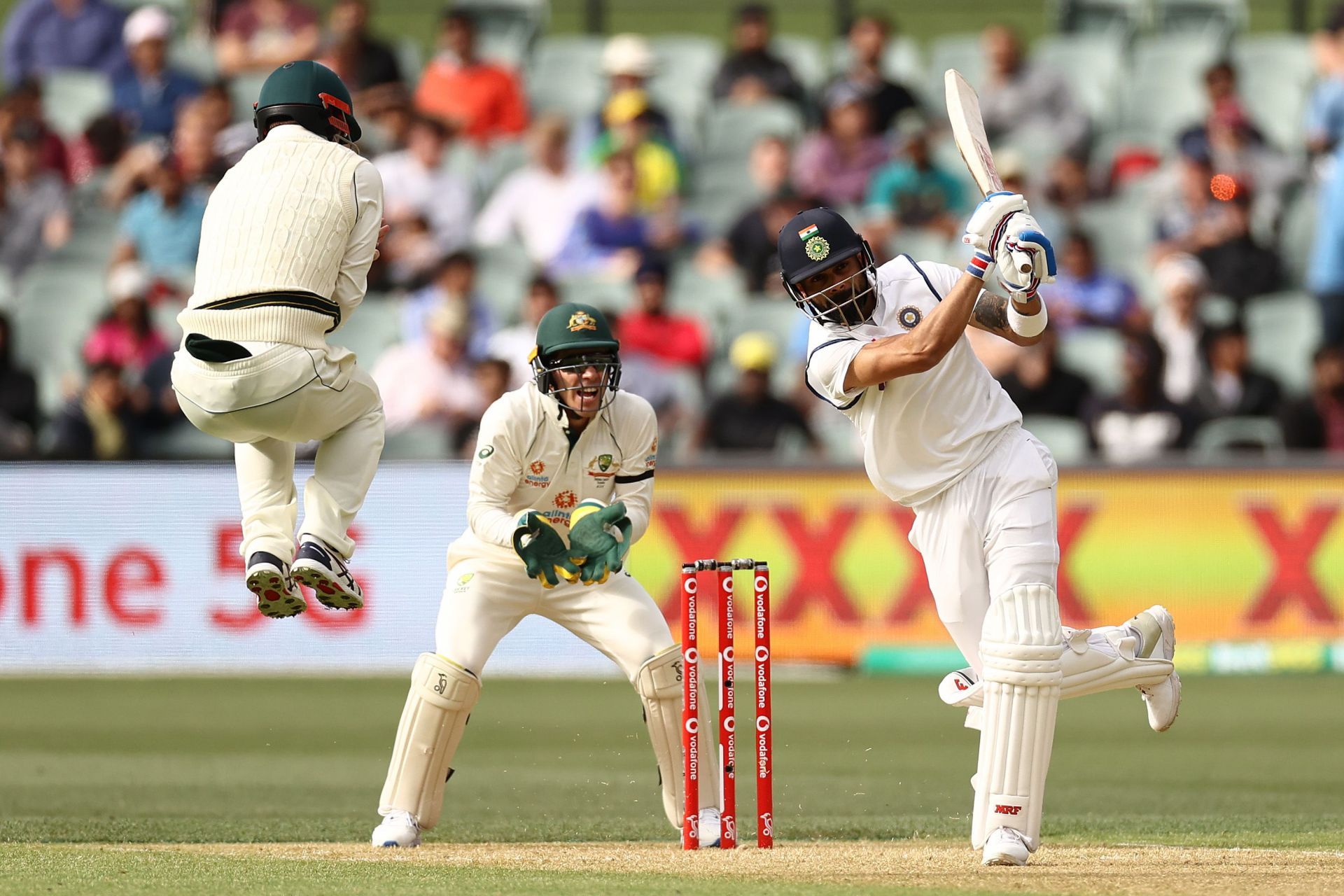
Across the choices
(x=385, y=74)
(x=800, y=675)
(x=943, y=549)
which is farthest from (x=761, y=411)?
(x=943, y=549)

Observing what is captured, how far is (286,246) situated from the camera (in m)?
6.75

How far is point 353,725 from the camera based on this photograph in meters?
10.9

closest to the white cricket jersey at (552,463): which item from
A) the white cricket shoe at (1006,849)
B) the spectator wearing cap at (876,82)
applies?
the white cricket shoe at (1006,849)

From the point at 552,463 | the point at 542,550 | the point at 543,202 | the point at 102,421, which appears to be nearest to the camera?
the point at 542,550

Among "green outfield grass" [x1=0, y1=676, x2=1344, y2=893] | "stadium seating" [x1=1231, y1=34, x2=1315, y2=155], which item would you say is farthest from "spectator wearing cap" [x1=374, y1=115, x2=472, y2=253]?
"stadium seating" [x1=1231, y1=34, x2=1315, y2=155]

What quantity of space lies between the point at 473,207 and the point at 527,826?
29.5ft

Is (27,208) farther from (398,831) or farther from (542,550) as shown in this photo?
(542,550)

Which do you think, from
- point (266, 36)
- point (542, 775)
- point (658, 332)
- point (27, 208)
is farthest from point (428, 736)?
point (266, 36)

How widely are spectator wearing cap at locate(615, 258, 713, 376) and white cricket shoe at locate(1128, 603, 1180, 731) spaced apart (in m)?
7.19

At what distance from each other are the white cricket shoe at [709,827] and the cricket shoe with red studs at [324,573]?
143 centimetres

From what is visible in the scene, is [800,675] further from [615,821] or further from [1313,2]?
[1313,2]

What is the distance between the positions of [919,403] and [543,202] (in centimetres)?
938

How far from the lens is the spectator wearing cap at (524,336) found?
1386 cm

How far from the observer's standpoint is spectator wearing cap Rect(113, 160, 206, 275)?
50.0ft
